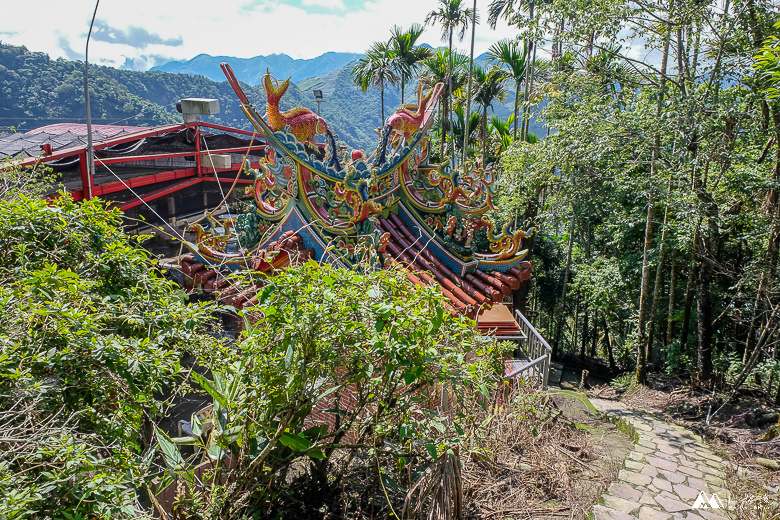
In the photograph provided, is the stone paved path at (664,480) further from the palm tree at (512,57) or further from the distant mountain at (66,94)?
the distant mountain at (66,94)

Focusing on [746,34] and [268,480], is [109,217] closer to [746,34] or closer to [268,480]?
[268,480]

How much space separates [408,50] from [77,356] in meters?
18.3

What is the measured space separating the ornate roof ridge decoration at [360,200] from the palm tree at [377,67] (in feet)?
39.0

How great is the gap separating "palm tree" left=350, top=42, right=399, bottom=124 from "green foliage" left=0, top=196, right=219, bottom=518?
1655 centimetres

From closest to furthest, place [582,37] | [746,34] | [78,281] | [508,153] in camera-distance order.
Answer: [78,281] → [746,34] → [582,37] → [508,153]

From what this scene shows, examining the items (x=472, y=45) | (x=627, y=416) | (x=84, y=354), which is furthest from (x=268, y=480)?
(x=472, y=45)

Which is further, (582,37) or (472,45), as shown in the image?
(472,45)

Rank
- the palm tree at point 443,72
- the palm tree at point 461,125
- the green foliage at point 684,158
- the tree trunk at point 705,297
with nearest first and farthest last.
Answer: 1. the green foliage at point 684,158
2. the tree trunk at point 705,297
3. the palm tree at point 443,72
4. the palm tree at point 461,125

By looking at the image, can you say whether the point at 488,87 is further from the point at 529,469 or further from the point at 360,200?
the point at 529,469

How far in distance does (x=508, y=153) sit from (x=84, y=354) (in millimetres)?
11717

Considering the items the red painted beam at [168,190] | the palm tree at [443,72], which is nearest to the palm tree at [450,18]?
the palm tree at [443,72]

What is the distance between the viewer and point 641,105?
923cm

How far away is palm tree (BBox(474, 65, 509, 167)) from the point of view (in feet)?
62.0

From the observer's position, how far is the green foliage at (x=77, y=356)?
2400 mm
